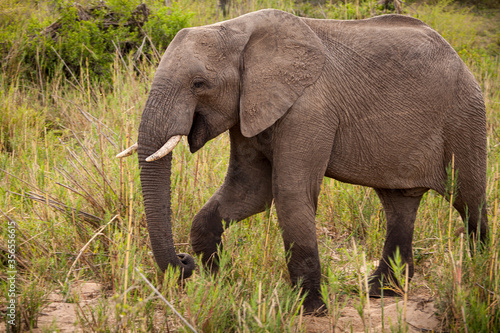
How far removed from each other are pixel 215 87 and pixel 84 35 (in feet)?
17.2

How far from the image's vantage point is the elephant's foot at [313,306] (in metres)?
3.49

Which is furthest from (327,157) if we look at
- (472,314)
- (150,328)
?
(150,328)

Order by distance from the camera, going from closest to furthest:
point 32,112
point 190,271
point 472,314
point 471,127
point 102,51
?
1. point 472,314
2. point 190,271
3. point 471,127
4. point 32,112
5. point 102,51

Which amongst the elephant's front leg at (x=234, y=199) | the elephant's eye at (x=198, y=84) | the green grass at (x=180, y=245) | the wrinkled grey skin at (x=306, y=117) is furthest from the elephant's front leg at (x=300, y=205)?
the elephant's eye at (x=198, y=84)

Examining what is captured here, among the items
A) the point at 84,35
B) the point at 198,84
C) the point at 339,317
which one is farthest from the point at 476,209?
the point at 84,35

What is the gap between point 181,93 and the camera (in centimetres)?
316

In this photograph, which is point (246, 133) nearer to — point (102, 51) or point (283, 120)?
point (283, 120)

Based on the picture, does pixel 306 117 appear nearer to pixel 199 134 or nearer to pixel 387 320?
pixel 199 134

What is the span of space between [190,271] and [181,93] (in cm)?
105

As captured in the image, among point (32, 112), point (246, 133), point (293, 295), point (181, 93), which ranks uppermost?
point (181, 93)

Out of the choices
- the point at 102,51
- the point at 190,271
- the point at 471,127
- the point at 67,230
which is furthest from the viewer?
the point at 102,51

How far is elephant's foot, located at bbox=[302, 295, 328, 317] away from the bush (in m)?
5.09

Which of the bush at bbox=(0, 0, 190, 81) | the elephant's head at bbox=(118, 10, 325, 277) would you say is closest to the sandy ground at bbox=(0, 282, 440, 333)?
the elephant's head at bbox=(118, 10, 325, 277)

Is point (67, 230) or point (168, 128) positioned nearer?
point (168, 128)
